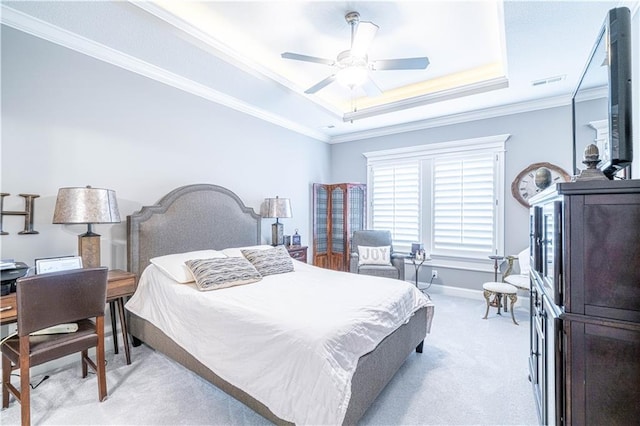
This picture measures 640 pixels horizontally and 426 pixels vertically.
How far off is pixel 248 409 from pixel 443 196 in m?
4.05

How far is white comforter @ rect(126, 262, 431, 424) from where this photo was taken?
5.12ft

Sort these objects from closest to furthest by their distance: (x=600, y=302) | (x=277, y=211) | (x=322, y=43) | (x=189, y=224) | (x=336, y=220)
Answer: (x=600, y=302) < (x=322, y=43) < (x=189, y=224) < (x=277, y=211) < (x=336, y=220)

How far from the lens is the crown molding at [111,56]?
7.82ft

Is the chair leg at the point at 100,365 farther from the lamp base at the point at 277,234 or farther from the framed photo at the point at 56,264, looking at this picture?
the lamp base at the point at 277,234

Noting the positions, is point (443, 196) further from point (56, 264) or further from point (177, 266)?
point (56, 264)

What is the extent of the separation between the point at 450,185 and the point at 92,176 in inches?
183

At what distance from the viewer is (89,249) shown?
2557 millimetres

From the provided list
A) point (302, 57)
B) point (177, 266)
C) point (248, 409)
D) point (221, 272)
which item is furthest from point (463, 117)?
point (248, 409)

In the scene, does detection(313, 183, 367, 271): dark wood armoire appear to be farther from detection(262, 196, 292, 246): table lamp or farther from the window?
detection(262, 196, 292, 246): table lamp

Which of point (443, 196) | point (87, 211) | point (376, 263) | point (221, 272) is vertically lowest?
point (376, 263)

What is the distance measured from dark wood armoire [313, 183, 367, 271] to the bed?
1.52 metres

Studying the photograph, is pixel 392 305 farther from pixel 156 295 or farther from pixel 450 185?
pixel 450 185

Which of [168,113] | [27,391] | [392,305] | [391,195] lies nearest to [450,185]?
[391,195]

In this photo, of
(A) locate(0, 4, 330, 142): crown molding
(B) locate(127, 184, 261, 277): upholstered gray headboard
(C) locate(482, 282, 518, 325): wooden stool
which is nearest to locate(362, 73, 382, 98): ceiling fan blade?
(A) locate(0, 4, 330, 142): crown molding
